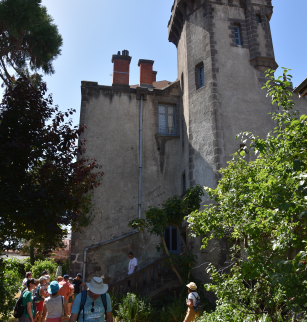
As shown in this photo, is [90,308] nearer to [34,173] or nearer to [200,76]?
[34,173]

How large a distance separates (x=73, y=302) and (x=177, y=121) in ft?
38.0

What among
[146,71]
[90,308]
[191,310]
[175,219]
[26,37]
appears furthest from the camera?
[146,71]

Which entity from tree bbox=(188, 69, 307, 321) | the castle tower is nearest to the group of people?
tree bbox=(188, 69, 307, 321)

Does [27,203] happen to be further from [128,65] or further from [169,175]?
[128,65]

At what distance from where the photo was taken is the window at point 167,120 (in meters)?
15.5

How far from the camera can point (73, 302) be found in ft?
16.8

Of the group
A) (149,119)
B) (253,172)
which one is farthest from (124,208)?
(253,172)

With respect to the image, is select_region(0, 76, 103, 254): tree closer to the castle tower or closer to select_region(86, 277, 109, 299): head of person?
select_region(86, 277, 109, 299): head of person

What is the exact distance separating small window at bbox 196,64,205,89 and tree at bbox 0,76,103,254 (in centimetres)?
727

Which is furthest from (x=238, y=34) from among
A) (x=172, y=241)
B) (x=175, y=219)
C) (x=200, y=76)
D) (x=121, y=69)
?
(x=172, y=241)

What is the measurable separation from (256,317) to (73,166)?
5005mm

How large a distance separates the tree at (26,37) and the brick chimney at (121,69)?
3.06 meters

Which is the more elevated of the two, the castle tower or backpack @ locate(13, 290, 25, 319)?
the castle tower

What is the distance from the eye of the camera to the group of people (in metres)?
4.38
